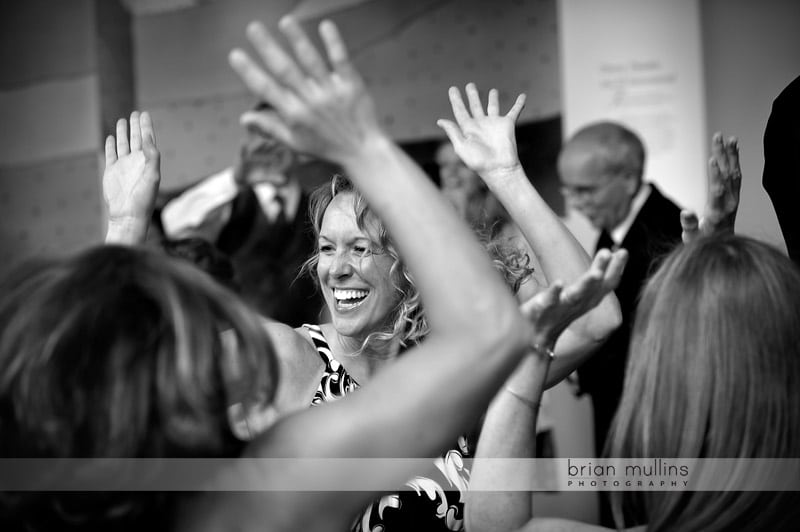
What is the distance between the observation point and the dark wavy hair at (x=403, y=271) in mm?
1955

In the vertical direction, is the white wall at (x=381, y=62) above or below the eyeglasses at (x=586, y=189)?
above

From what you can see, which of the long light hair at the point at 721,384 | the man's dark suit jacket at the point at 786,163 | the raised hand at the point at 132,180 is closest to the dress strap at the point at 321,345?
the raised hand at the point at 132,180

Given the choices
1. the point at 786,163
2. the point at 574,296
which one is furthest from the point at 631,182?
the point at 574,296

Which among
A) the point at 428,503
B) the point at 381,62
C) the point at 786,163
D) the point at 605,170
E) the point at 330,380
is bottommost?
the point at 428,503

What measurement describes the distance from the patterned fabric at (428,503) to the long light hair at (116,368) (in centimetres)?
74

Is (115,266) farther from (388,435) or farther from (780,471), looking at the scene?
(780,471)

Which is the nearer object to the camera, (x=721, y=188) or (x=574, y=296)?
(x=574, y=296)

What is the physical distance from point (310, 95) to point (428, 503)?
987 mm

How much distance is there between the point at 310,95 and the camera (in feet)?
2.97

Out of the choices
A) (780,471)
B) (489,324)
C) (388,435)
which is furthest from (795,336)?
(388,435)

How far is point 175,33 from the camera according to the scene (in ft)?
16.0

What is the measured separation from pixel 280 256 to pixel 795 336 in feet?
8.63

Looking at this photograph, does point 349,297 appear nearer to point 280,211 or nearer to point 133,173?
point 133,173

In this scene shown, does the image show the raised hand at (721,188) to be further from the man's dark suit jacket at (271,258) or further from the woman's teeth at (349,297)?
the man's dark suit jacket at (271,258)
